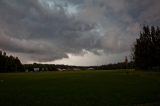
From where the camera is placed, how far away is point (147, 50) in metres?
117

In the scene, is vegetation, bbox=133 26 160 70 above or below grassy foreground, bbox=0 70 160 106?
above

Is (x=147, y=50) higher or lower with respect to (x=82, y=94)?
higher

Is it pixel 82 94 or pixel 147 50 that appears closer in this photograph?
pixel 82 94

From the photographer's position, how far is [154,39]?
125 metres

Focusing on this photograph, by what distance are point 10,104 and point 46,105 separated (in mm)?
3197

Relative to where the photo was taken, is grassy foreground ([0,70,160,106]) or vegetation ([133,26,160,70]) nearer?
grassy foreground ([0,70,160,106])

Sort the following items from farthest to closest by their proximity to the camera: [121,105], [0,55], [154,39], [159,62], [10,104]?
1. [0,55]
2. [154,39]
3. [159,62]
4. [10,104]
5. [121,105]

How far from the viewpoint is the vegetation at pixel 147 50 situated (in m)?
115

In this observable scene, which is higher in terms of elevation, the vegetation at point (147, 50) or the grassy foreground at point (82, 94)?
the vegetation at point (147, 50)

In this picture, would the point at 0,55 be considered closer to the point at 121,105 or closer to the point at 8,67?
the point at 8,67

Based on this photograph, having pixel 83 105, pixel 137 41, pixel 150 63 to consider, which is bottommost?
pixel 83 105

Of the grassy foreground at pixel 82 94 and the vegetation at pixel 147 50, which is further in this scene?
the vegetation at pixel 147 50

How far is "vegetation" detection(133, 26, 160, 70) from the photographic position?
11462 cm

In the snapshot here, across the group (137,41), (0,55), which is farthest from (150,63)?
(0,55)
